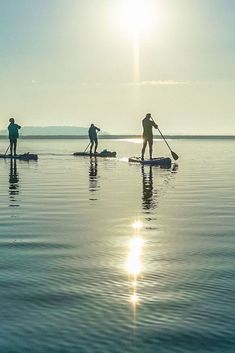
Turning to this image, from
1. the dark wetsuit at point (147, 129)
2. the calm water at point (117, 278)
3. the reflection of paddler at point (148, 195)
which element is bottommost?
the reflection of paddler at point (148, 195)

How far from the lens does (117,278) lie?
7.16 m

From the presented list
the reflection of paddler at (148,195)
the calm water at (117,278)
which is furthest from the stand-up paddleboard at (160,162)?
the calm water at (117,278)

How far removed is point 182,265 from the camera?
798 centimetres

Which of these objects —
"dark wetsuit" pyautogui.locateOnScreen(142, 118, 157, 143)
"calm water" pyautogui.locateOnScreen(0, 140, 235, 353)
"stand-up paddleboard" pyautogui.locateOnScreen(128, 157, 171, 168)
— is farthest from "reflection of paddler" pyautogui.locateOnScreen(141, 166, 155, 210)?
"dark wetsuit" pyautogui.locateOnScreen(142, 118, 157, 143)

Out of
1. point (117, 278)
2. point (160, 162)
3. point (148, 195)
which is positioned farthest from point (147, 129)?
point (117, 278)

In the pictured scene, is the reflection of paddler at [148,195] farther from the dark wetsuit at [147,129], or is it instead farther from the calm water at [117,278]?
the dark wetsuit at [147,129]

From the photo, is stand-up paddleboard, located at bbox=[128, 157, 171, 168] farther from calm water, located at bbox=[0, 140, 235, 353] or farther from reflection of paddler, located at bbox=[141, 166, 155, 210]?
calm water, located at bbox=[0, 140, 235, 353]

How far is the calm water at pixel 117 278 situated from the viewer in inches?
202

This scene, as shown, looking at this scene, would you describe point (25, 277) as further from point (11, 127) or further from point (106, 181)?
point (11, 127)

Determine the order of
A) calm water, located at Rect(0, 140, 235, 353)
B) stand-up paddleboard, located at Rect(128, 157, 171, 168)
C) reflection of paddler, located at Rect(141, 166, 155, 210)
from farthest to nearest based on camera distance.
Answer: stand-up paddleboard, located at Rect(128, 157, 171, 168)
reflection of paddler, located at Rect(141, 166, 155, 210)
calm water, located at Rect(0, 140, 235, 353)

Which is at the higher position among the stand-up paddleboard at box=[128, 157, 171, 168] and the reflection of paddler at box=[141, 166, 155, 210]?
the stand-up paddleboard at box=[128, 157, 171, 168]

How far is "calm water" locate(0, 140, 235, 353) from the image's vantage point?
16.8 ft

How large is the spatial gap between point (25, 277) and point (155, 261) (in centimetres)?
191

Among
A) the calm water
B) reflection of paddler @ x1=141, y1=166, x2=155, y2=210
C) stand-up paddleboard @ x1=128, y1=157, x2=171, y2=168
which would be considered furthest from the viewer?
stand-up paddleboard @ x1=128, y1=157, x2=171, y2=168
